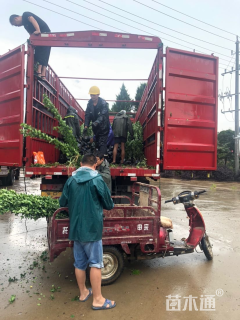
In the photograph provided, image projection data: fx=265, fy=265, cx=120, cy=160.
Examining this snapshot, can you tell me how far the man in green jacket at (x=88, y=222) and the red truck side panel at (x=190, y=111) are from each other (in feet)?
7.36

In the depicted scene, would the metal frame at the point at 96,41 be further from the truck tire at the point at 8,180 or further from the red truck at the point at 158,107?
the truck tire at the point at 8,180

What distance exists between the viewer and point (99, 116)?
17.0 ft

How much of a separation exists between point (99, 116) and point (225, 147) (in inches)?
808

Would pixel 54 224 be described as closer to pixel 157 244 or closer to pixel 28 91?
pixel 157 244

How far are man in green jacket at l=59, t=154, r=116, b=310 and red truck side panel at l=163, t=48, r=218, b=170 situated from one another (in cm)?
224

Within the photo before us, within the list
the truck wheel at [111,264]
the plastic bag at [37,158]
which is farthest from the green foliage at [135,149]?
the truck wheel at [111,264]

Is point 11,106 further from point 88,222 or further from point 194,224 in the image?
point 194,224

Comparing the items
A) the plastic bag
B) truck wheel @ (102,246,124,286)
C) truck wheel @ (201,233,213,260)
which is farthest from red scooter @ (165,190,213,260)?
the plastic bag

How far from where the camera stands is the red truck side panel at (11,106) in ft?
15.7

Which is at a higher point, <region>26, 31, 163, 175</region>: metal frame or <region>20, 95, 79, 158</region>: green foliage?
<region>26, 31, 163, 175</region>: metal frame

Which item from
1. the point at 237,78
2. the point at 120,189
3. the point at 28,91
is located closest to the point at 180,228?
the point at 120,189

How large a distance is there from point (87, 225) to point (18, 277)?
1.55 metres

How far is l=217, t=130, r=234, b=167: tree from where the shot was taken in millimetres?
22719

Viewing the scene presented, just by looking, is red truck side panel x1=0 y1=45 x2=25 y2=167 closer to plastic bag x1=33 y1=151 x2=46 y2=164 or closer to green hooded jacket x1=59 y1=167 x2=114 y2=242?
plastic bag x1=33 y1=151 x2=46 y2=164
